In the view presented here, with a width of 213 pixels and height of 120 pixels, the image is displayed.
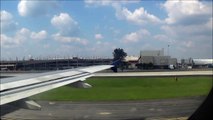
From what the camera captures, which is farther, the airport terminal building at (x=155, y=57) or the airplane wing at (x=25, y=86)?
the airport terminal building at (x=155, y=57)

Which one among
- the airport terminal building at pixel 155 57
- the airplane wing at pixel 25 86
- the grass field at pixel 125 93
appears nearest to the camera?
the airplane wing at pixel 25 86

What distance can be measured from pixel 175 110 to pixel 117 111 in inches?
123

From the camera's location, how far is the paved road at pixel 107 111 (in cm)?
1680

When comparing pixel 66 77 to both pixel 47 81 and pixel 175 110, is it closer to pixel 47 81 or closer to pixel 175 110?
pixel 47 81

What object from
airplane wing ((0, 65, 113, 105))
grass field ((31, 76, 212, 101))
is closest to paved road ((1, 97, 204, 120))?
grass field ((31, 76, 212, 101))

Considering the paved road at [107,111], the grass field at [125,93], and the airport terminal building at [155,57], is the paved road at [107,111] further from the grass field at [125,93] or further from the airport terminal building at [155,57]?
the airport terminal building at [155,57]

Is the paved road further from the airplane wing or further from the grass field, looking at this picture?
the airplane wing

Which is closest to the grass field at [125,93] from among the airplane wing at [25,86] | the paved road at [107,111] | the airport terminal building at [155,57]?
the paved road at [107,111]

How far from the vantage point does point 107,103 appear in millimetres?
23141

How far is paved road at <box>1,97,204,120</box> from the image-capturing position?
16797 mm

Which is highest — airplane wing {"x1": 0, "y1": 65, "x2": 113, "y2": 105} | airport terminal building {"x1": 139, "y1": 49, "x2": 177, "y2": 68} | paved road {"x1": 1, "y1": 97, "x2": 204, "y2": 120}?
airport terminal building {"x1": 139, "y1": 49, "x2": 177, "y2": 68}

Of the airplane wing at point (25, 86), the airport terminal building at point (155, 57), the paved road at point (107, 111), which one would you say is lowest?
the paved road at point (107, 111)

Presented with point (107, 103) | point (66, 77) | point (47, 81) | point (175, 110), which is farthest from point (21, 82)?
point (107, 103)

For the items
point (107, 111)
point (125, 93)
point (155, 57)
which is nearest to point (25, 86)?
point (107, 111)
